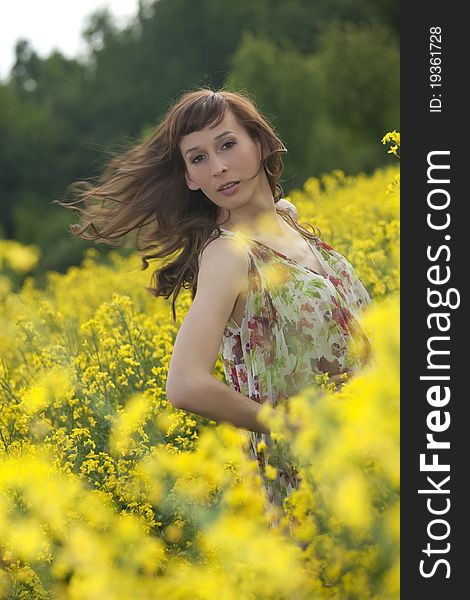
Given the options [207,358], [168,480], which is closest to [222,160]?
[207,358]

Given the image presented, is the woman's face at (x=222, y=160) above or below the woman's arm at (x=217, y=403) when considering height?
above

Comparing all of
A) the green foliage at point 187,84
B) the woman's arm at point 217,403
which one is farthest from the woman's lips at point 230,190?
the green foliage at point 187,84

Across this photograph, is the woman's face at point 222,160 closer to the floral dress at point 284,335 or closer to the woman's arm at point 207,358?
the floral dress at point 284,335

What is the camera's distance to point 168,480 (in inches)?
115

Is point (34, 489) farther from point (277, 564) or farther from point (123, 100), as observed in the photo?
point (123, 100)

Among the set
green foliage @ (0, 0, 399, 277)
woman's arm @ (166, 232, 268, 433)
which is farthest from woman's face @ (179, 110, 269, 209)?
green foliage @ (0, 0, 399, 277)

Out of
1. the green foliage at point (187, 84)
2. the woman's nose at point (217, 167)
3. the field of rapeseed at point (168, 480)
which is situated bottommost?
the field of rapeseed at point (168, 480)

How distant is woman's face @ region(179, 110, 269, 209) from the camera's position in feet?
8.69

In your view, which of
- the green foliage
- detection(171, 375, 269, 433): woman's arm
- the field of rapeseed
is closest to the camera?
the field of rapeseed

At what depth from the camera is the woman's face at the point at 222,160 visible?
2.65m

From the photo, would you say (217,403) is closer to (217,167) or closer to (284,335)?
(284,335)

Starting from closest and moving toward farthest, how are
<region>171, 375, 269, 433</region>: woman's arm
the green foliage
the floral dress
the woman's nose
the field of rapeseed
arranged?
1. the field of rapeseed
2. <region>171, 375, 269, 433</region>: woman's arm
3. the floral dress
4. the woman's nose
5. the green foliage

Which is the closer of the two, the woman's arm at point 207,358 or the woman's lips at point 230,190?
the woman's arm at point 207,358

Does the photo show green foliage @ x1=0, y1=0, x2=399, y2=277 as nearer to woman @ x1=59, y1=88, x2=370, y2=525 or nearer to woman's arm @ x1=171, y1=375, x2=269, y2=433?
woman @ x1=59, y1=88, x2=370, y2=525
